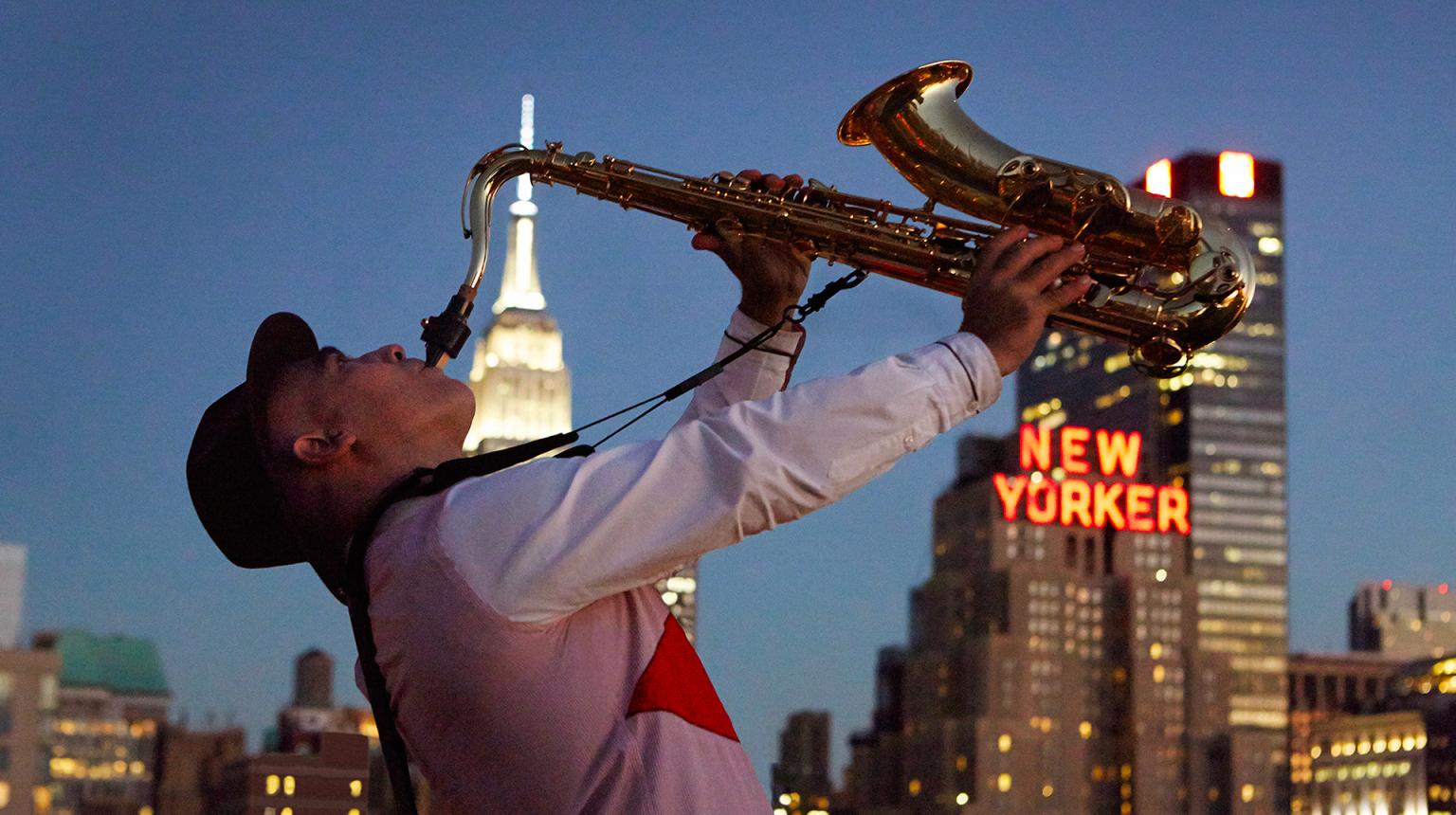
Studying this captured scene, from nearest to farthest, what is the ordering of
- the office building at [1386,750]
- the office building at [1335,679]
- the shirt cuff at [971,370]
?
the shirt cuff at [971,370]
the office building at [1386,750]
the office building at [1335,679]

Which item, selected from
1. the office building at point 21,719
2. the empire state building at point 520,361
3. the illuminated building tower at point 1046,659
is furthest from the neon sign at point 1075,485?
the office building at point 21,719

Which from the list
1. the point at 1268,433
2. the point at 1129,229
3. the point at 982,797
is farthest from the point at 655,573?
the point at 1268,433

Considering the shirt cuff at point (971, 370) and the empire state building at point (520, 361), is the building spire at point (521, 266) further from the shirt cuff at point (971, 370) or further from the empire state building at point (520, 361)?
the shirt cuff at point (971, 370)

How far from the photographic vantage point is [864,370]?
2420mm

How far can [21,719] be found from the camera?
2012 cm

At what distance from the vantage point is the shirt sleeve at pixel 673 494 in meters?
2.36

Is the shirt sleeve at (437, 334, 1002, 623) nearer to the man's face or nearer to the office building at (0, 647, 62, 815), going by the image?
the man's face

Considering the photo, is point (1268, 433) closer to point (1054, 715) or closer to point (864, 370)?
point (1054, 715)

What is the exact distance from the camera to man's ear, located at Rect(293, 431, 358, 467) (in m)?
2.62

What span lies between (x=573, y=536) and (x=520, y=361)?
86.7 meters

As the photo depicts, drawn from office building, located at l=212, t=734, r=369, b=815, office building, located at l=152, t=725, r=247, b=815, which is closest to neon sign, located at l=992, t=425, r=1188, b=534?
office building, located at l=152, t=725, r=247, b=815

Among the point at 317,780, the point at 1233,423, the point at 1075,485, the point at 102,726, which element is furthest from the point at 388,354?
the point at 1233,423

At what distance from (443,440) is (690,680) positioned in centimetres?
52

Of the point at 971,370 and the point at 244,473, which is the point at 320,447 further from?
the point at 971,370
